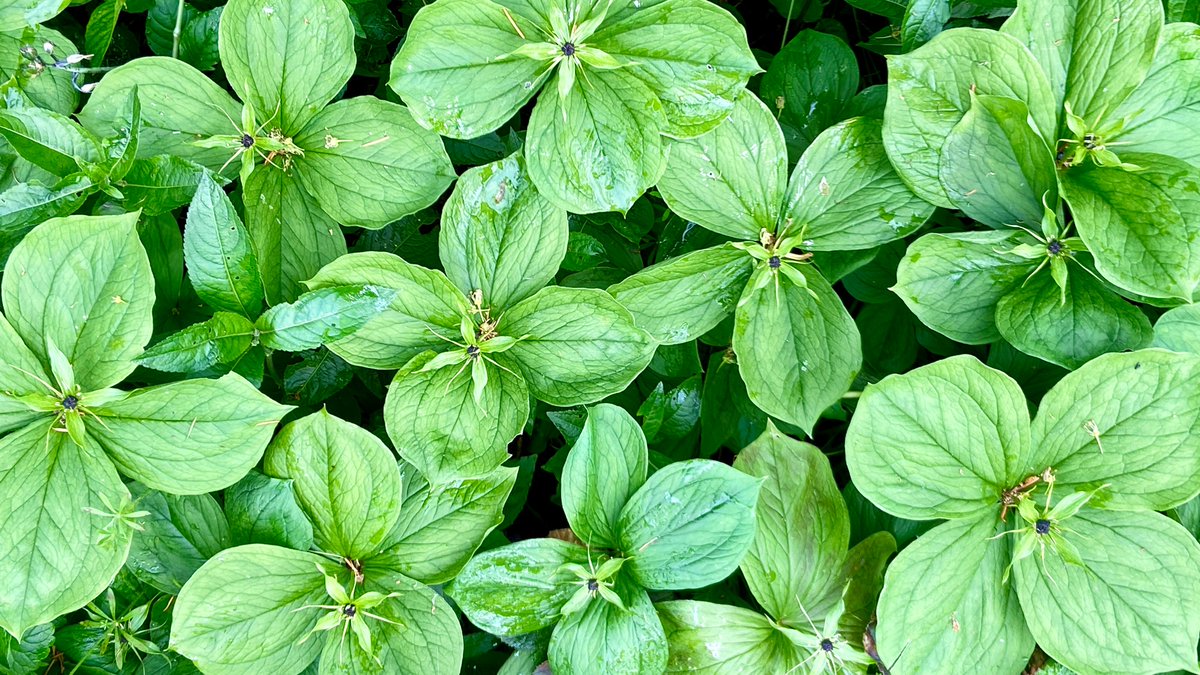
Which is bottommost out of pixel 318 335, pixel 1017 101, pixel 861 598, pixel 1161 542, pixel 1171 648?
pixel 861 598

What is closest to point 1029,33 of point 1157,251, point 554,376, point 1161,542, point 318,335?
point 1157,251

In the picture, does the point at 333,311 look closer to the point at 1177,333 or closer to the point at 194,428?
the point at 194,428

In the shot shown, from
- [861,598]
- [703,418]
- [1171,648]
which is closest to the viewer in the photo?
[1171,648]

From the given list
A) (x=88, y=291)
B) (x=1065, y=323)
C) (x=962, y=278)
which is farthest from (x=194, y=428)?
(x=1065, y=323)

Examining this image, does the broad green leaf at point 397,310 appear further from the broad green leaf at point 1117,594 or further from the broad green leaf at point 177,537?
the broad green leaf at point 1117,594

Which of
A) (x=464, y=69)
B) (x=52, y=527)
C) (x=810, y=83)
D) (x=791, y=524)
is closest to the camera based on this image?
(x=52, y=527)

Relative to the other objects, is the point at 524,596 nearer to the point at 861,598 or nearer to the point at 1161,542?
the point at 861,598
